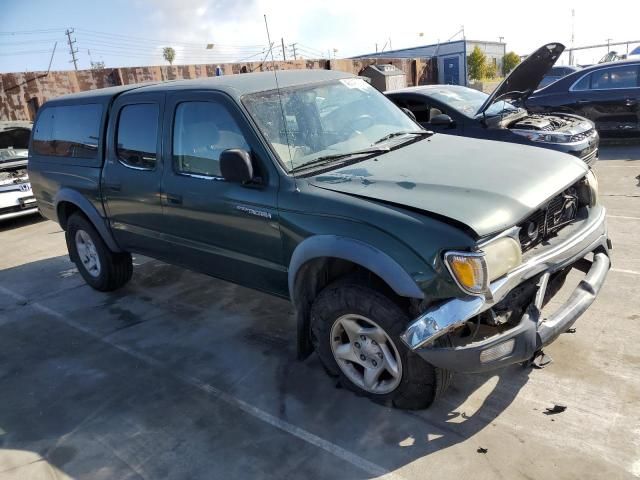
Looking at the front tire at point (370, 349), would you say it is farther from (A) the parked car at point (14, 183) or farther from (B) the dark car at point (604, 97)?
(B) the dark car at point (604, 97)

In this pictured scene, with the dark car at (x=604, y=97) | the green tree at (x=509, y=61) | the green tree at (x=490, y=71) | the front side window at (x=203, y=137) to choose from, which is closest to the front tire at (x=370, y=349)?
the front side window at (x=203, y=137)

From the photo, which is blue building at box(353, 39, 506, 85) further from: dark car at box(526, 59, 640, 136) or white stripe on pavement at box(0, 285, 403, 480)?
white stripe on pavement at box(0, 285, 403, 480)

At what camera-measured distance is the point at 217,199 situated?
12.3 ft

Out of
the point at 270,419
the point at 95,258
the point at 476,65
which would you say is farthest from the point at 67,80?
the point at 476,65

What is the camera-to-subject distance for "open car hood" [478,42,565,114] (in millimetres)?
5691

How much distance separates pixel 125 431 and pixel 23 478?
56 cm

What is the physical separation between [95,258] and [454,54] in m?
27.6

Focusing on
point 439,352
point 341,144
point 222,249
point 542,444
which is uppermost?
point 341,144

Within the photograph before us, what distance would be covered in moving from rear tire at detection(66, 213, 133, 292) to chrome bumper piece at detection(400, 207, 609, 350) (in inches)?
144

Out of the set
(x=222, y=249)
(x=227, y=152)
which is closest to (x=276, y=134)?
(x=227, y=152)

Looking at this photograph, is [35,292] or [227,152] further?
[35,292]

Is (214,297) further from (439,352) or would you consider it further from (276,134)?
(439,352)

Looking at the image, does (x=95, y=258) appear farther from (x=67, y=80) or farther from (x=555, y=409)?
(x=67, y=80)

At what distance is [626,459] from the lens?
260cm
